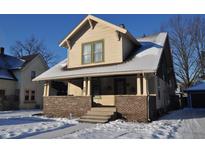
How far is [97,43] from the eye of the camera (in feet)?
45.9

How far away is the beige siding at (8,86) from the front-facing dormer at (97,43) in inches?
421

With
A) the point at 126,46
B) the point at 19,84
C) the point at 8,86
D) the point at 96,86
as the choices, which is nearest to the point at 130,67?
the point at 126,46

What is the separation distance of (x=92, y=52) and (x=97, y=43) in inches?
27.0

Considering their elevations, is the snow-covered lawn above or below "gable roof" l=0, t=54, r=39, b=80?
below

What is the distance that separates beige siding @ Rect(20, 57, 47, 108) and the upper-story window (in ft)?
39.9

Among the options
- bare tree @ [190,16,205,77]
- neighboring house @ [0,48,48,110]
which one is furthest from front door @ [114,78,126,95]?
bare tree @ [190,16,205,77]

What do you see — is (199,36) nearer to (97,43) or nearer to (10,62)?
(97,43)

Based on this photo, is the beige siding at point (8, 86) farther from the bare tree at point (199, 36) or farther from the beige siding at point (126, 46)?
the bare tree at point (199, 36)

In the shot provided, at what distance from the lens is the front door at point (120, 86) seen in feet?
47.4

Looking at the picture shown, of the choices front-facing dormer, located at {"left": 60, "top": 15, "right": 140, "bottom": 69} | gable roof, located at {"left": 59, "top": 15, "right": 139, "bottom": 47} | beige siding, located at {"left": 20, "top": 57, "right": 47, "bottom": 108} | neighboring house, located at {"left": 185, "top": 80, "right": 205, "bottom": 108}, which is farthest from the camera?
neighboring house, located at {"left": 185, "top": 80, "right": 205, "bottom": 108}

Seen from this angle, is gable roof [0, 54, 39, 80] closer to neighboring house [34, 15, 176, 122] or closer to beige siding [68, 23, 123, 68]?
neighboring house [34, 15, 176, 122]

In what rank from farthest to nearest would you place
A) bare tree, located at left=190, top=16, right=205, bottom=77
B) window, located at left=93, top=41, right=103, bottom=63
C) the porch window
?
bare tree, located at left=190, top=16, right=205, bottom=77 < the porch window < window, located at left=93, top=41, right=103, bottom=63

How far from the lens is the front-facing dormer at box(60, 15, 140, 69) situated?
516 inches
